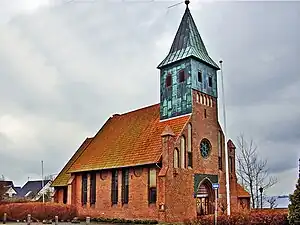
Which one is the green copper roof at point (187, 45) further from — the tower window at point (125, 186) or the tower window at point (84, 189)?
A: the tower window at point (84, 189)

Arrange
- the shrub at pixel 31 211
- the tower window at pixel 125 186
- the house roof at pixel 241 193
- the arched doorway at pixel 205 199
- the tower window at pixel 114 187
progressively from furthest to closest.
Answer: the house roof at pixel 241 193, the shrub at pixel 31 211, the tower window at pixel 114 187, the tower window at pixel 125 186, the arched doorway at pixel 205 199

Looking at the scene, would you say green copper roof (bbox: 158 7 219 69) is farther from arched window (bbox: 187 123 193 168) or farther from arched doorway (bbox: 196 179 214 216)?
arched doorway (bbox: 196 179 214 216)

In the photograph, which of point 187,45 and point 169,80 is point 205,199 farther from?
point 187,45

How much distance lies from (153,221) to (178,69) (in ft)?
43.6

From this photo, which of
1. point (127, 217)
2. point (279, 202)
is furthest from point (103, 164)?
point (279, 202)

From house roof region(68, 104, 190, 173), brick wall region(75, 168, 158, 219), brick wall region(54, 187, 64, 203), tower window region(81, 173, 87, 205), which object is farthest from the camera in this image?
brick wall region(54, 187, 64, 203)

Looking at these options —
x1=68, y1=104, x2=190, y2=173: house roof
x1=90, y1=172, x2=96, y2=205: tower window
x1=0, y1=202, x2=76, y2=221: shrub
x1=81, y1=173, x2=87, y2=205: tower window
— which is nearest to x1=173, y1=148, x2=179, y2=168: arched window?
x1=68, y1=104, x2=190, y2=173: house roof

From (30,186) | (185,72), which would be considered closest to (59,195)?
(185,72)

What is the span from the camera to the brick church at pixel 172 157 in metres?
35.0

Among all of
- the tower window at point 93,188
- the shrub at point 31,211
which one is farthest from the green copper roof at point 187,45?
the shrub at point 31,211

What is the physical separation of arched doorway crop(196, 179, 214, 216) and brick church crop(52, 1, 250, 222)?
3.2 inches

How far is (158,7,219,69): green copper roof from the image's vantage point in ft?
128

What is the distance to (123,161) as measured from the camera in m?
39.0

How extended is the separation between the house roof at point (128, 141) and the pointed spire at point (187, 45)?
5.40 metres
